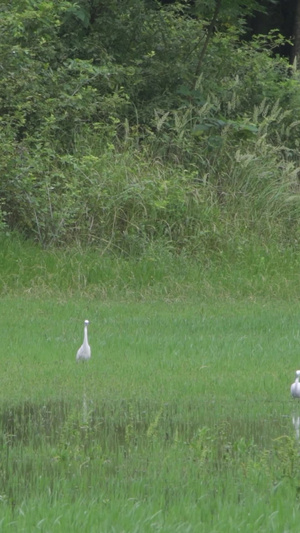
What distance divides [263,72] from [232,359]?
1147 cm

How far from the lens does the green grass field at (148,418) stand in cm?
560

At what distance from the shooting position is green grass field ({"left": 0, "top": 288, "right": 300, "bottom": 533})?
5.60m

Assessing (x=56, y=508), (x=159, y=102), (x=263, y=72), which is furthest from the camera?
(x=263, y=72)

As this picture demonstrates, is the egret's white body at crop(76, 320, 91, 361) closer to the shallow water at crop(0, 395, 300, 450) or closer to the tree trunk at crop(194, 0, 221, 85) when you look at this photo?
the shallow water at crop(0, 395, 300, 450)

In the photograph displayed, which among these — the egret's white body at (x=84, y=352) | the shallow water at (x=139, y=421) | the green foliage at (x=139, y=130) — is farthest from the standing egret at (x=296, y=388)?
the green foliage at (x=139, y=130)

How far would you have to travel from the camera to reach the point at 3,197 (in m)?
16.0

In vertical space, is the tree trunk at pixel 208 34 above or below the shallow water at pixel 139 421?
above

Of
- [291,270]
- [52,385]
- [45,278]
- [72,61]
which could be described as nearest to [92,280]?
[45,278]

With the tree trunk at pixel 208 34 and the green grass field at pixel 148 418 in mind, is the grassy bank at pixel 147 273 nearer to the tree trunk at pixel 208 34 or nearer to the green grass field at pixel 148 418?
the green grass field at pixel 148 418

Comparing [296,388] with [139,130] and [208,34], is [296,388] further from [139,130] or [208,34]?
[208,34]

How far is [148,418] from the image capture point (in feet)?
26.9

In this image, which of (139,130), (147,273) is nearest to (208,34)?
(139,130)

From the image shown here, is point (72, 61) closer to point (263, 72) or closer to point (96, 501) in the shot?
point (263, 72)

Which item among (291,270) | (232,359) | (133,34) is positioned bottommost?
(291,270)
